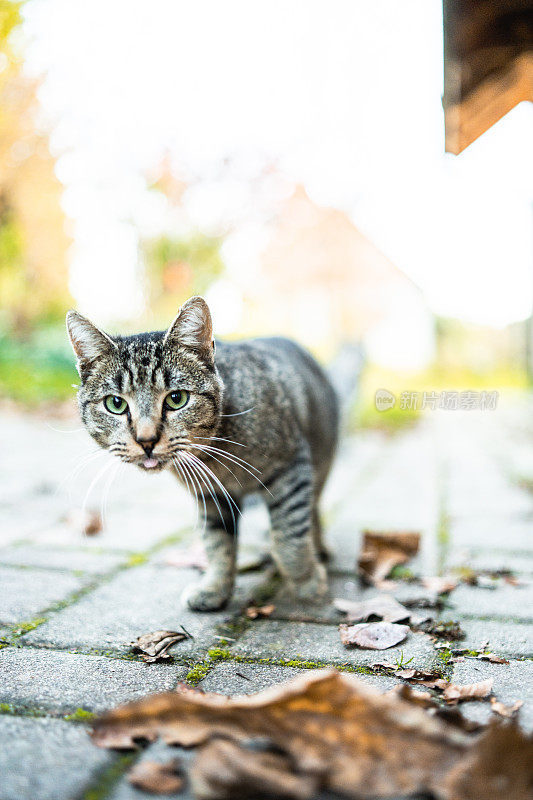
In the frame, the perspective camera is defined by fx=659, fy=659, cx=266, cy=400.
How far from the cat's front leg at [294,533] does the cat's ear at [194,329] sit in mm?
498

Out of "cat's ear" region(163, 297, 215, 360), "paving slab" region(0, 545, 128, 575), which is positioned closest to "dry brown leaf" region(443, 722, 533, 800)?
"cat's ear" region(163, 297, 215, 360)

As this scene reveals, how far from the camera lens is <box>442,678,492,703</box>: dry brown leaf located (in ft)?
4.55

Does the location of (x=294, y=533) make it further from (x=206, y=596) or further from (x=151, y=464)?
(x=151, y=464)

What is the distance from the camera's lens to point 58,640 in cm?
176

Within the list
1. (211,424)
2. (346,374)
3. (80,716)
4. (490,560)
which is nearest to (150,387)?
(211,424)

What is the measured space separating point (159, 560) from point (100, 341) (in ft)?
3.38

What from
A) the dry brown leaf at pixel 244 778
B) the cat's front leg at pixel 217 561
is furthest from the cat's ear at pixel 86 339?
the dry brown leaf at pixel 244 778

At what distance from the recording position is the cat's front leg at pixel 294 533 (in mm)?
2139

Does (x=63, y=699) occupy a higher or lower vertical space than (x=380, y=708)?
lower

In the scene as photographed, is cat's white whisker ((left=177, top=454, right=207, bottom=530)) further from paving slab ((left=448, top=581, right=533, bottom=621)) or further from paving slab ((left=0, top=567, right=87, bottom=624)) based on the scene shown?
paving slab ((left=448, top=581, right=533, bottom=621))

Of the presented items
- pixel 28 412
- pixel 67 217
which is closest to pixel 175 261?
pixel 67 217

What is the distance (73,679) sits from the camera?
150 cm

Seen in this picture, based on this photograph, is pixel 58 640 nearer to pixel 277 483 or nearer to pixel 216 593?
pixel 216 593

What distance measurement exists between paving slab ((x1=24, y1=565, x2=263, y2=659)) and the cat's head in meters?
0.46
